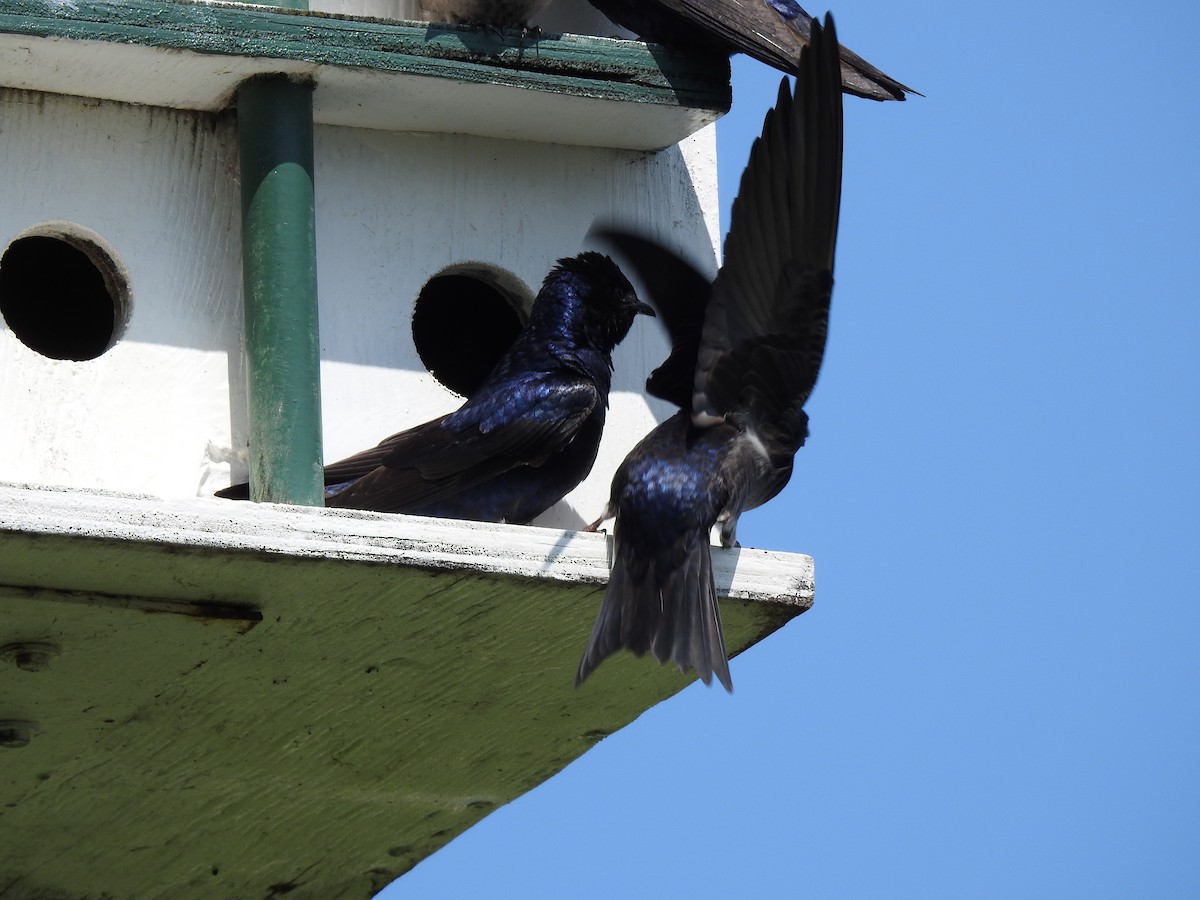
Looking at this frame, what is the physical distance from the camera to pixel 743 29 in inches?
155

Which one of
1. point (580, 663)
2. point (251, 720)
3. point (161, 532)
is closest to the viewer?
point (161, 532)

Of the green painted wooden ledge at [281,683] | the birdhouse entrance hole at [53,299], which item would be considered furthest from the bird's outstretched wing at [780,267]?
the birdhouse entrance hole at [53,299]

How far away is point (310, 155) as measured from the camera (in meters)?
3.79

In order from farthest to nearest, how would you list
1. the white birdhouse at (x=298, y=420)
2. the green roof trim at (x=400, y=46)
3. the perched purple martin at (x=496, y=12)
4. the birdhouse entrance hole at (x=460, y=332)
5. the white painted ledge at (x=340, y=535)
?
the birdhouse entrance hole at (x=460, y=332), the perched purple martin at (x=496, y=12), the green roof trim at (x=400, y=46), the white birdhouse at (x=298, y=420), the white painted ledge at (x=340, y=535)

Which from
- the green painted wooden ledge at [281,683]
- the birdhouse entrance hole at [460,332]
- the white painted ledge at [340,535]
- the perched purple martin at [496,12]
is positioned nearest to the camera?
the white painted ledge at [340,535]

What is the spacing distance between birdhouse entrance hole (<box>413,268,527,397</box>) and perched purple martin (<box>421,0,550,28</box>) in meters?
0.64

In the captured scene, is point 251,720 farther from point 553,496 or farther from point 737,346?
point 737,346

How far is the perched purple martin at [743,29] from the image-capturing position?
3.93 metres

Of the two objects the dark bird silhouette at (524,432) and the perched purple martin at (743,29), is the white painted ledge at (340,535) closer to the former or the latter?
the dark bird silhouette at (524,432)

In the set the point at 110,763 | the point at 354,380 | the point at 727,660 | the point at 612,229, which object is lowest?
the point at 110,763

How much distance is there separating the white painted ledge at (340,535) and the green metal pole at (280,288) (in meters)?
0.34

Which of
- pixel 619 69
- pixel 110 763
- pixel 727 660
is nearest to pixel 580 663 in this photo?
pixel 727 660

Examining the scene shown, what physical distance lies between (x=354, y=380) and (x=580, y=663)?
67cm

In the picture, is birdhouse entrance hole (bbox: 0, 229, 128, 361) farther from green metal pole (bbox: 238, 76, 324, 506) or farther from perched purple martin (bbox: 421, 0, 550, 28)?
perched purple martin (bbox: 421, 0, 550, 28)
